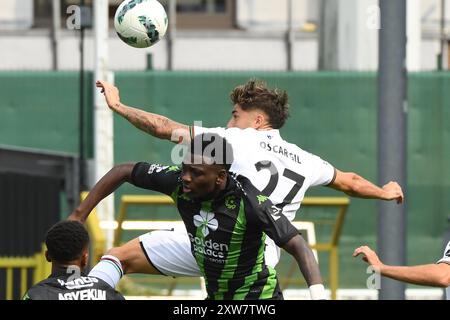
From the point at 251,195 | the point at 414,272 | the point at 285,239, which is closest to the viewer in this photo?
the point at 414,272

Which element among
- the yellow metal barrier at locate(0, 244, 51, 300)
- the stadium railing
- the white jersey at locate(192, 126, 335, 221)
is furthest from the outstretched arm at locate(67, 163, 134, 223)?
the yellow metal barrier at locate(0, 244, 51, 300)

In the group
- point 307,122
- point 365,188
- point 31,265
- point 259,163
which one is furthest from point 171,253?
point 307,122

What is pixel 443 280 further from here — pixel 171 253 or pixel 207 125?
pixel 207 125

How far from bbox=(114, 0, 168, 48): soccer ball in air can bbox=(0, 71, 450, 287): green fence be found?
5.97m

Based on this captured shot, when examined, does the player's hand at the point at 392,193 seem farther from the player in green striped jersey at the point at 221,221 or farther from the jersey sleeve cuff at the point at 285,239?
the jersey sleeve cuff at the point at 285,239

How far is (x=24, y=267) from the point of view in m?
13.4

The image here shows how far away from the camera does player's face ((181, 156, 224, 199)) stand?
788 cm

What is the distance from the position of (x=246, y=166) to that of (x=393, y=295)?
3.35 metres

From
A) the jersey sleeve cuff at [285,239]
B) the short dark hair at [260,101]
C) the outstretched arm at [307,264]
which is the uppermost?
→ the short dark hair at [260,101]

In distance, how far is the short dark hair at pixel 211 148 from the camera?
7.93 m

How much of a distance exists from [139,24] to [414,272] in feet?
9.51

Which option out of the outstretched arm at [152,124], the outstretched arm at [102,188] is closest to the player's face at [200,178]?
the outstretched arm at [102,188]
